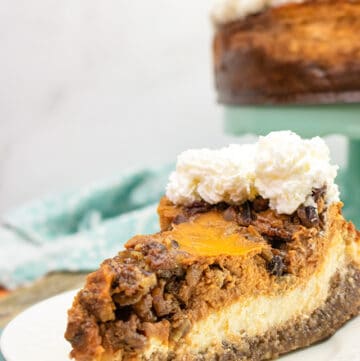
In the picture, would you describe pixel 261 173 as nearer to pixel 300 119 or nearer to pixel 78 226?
pixel 300 119

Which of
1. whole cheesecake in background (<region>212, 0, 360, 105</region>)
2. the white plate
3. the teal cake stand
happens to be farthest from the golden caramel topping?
whole cheesecake in background (<region>212, 0, 360, 105</region>)

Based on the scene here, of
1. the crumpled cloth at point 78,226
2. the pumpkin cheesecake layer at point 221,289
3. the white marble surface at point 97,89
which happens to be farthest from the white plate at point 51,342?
the white marble surface at point 97,89

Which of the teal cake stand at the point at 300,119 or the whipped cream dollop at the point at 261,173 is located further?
the teal cake stand at the point at 300,119

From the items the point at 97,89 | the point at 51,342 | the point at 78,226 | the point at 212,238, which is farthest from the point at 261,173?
the point at 97,89

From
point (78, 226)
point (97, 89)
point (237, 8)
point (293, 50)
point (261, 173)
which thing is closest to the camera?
point (261, 173)

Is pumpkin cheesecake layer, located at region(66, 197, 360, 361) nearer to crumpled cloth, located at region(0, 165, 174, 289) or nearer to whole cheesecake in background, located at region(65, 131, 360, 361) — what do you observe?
whole cheesecake in background, located at region(65, 131, 360, 361)

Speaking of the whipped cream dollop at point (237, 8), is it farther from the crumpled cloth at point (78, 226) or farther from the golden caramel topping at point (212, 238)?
the golden caramel topping at point (212, 238)

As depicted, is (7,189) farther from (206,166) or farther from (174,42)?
(206,166)
